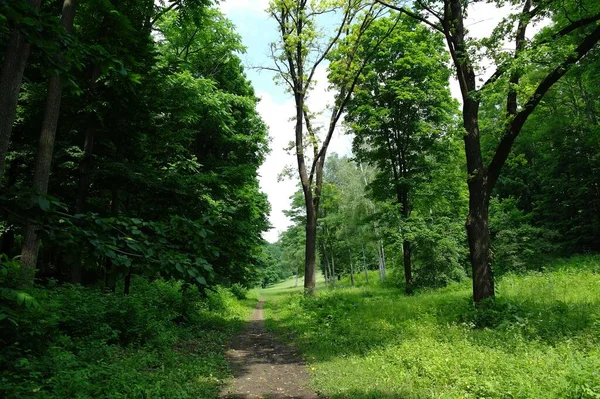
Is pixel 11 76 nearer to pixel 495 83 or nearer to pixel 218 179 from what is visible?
pixel 218 179

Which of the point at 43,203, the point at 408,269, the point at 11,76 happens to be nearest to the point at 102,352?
the point at 11,76

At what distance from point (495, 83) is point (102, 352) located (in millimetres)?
10985

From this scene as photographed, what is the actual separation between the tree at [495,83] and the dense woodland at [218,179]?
0.06 metres

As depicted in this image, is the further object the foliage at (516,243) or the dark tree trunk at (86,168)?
the foliage at (516,243)

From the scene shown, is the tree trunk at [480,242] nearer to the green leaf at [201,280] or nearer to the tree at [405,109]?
the tree at [405,109]

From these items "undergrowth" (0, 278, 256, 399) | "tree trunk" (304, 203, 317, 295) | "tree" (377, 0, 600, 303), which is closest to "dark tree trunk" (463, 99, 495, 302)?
"tree" (377, 0, 600, 303)

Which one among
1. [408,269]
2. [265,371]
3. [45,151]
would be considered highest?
[45,151]

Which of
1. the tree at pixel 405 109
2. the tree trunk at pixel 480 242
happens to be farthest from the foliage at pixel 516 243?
the tree trunk at pixel 480 242

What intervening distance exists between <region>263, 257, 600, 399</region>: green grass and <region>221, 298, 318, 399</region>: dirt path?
1.28 feet

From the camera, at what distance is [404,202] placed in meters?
20.8

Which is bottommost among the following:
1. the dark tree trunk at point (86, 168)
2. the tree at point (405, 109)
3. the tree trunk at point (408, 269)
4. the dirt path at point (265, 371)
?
the dirt path at point (265, 371)

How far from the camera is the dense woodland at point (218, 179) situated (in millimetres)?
3231

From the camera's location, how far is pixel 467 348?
7164 mm

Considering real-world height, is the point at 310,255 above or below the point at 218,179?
below
